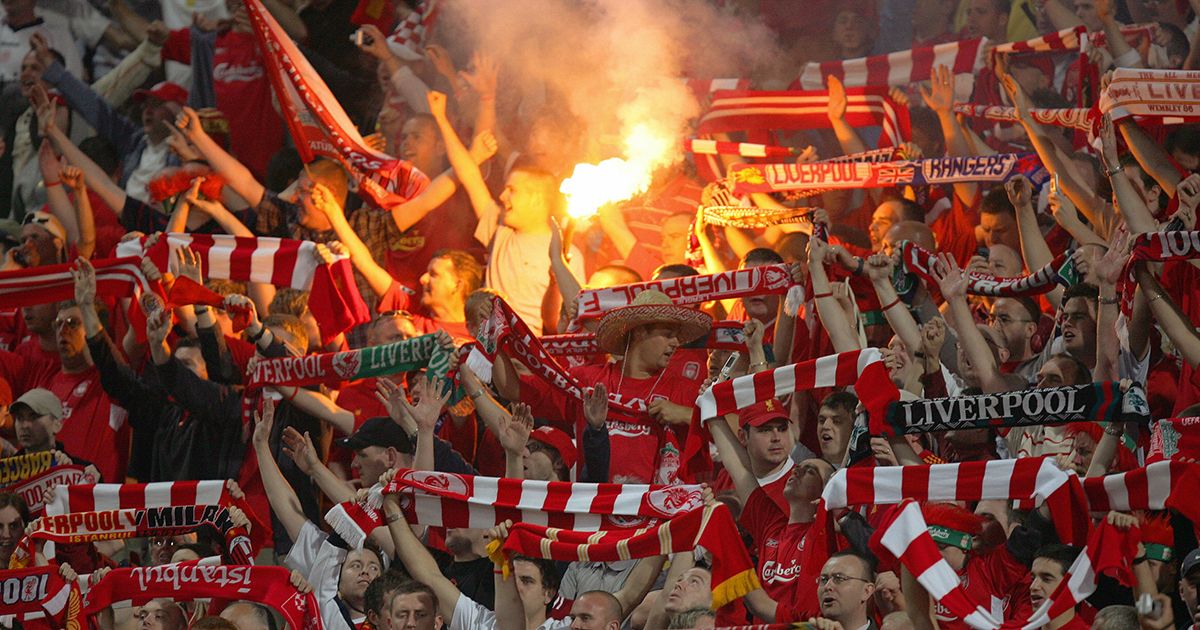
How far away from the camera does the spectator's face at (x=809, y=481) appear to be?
22.5ft

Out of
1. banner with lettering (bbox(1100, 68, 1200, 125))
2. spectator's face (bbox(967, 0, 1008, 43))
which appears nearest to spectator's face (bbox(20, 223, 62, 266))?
spectator's face (bbox(967, 0, 1008, 43))

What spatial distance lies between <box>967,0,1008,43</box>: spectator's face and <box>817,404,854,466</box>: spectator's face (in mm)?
3778

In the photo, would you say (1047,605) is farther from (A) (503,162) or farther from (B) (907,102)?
(A) (503,162)

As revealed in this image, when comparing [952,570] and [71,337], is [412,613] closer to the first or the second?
[952,570]

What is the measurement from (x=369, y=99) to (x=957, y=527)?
6.60 m

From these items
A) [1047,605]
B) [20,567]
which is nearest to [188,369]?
[20,567]

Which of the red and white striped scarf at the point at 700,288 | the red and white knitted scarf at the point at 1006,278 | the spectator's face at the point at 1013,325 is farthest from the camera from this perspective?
the red and white striped scarf at the point at 700,288

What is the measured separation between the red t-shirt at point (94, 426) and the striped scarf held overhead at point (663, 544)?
10.3ft

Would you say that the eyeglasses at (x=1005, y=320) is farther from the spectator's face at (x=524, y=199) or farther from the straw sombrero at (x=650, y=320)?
the spectator's face at (x=524, y=199)

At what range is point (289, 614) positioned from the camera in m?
7.27

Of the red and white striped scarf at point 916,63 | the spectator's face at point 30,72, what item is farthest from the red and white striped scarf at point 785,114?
the spectator's face at point 30,72

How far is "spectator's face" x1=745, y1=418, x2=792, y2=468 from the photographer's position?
23.5 feet

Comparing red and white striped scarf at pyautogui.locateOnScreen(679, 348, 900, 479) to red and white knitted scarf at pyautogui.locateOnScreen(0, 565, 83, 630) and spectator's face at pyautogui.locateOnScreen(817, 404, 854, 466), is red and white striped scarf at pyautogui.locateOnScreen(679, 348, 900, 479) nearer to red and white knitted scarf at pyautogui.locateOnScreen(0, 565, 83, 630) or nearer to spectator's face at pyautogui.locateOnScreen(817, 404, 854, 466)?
spectator's face at pyautogui.locateOnScreen(817, 404, 854, 466)

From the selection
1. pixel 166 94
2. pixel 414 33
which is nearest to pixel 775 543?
pixel 414 33
